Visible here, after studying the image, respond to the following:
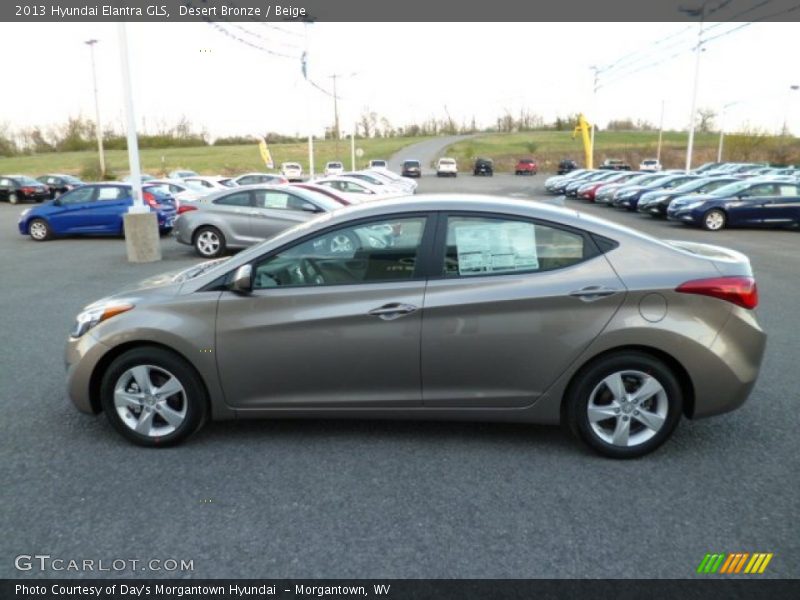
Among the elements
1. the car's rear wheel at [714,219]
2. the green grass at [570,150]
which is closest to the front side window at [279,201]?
the car's rear wheel at [714,219]

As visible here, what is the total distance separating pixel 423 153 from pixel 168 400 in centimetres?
8999

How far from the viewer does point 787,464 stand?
12.2 ft

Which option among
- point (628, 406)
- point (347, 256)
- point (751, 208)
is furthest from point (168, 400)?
point (751, 208)

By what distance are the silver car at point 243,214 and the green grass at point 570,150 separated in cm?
6644

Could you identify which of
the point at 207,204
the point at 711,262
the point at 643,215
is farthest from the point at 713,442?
the point at 643,215

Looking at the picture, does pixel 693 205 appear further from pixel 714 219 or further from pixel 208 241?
pixel 208 241

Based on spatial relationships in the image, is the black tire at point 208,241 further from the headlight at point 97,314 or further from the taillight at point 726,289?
the taillight at point 726,289

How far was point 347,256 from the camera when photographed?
3.92m

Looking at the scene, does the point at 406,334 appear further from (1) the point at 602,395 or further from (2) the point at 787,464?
(2) the point at 787,464

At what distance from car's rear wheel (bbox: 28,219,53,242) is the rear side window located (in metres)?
6.76

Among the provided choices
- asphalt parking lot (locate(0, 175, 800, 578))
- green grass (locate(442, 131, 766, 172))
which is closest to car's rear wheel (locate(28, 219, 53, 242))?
asphalt parking lot (locate(0, 175, 800, 578))

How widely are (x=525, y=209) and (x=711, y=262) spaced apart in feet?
3.91

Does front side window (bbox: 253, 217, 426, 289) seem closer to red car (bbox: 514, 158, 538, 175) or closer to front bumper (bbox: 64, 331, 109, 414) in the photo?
front bumper (bbox: 64, 331, 109, 414)

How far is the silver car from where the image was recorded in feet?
40.7
